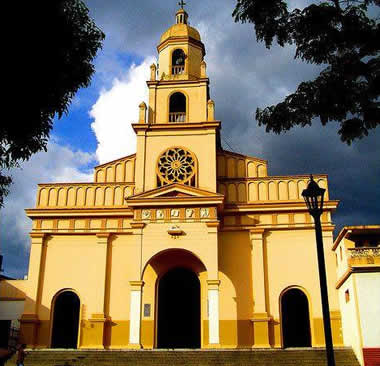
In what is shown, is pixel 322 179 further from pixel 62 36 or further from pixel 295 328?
pixel 62 36

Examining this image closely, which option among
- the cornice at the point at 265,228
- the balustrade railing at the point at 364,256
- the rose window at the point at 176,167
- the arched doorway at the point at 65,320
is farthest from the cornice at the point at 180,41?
the balustrade railing at the point at 364,256

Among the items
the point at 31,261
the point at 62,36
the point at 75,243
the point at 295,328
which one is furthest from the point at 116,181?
the point at 62,36

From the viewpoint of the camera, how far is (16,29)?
8188mm

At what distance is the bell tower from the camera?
28.1 m

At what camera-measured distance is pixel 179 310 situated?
26875 millimetres

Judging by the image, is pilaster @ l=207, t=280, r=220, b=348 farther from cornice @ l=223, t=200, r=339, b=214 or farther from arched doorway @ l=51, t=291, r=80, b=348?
arched doorway @ l=51, t=291, r=80, b=348

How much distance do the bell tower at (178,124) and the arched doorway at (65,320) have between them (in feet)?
22.2

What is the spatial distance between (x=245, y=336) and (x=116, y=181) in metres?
11.0

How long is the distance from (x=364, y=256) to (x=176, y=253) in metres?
9.42

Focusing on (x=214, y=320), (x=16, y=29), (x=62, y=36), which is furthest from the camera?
(x=214, y=320)

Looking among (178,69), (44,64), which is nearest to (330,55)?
(44,64)

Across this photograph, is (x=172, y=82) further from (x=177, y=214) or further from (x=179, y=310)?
(x=179, y=310)

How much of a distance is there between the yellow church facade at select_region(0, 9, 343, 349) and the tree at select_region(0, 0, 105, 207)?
1598cm

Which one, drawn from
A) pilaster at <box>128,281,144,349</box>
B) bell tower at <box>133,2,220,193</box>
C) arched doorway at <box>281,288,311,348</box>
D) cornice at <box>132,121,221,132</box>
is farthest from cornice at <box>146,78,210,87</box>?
arched doorway at <box>281,288,311,348</box>
